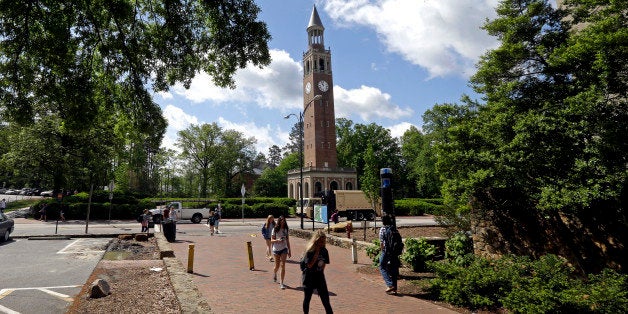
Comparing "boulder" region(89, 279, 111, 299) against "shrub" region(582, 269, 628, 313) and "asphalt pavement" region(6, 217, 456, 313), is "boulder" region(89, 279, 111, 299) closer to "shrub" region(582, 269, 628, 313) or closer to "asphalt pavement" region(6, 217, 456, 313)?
"asphalt pavement" region(6, 217, 456, 313)

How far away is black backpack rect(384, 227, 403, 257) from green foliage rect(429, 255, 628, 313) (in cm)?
85

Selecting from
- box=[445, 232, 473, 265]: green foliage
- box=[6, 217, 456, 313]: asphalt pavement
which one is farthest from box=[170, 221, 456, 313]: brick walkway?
box=[445, 232, 473, 265]: green foliage

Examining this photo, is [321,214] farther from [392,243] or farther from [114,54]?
[114,54]

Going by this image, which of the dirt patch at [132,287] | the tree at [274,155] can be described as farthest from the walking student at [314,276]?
the tree at [274,155]

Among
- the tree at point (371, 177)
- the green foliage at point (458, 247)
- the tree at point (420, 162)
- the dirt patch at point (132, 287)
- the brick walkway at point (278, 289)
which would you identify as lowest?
the brick walkway at point (278, 289)

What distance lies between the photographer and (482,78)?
464 inches

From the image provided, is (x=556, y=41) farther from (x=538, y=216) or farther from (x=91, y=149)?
(x=91, y=149)

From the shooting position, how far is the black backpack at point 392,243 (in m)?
8.56

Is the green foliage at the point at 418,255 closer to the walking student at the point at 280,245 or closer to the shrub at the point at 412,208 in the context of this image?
the walking student at the point at 280,245

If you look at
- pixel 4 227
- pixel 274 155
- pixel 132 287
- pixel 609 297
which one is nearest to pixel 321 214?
pixel 4 227

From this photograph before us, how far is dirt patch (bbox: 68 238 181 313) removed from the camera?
21.6 ft

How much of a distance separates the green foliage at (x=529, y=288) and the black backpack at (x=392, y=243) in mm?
847

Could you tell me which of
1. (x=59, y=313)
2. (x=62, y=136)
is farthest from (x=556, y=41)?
(x=62, y=136)

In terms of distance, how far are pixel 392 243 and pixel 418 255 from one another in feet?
6.83
